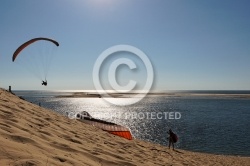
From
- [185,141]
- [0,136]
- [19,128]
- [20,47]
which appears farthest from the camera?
[185,141]

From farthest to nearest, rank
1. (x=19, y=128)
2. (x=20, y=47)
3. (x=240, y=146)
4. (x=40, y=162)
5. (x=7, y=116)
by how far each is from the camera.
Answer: (x=240, y=146)
(x=20, y=47)
(x=7, y=116)
(x=19, y=128)
(x=40, y=162)

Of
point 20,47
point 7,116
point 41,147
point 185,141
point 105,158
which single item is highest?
point 20,47

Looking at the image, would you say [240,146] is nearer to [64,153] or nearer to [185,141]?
[185,141]

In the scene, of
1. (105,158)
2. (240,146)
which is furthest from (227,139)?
(105,158)

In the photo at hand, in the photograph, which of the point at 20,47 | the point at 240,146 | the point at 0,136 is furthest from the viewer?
the point at 240,146

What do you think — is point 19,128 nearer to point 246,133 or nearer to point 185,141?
point 185,141

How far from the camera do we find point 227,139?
1203 inches

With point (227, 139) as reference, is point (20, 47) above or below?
above

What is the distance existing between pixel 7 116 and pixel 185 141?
2664cm

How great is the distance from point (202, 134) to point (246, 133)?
6.11 metres

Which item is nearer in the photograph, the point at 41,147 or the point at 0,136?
the point at 0,136

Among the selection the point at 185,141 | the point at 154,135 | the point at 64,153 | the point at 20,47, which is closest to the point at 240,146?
the point at 185,141

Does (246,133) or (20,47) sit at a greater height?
(20,47)

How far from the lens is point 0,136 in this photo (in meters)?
4.60
